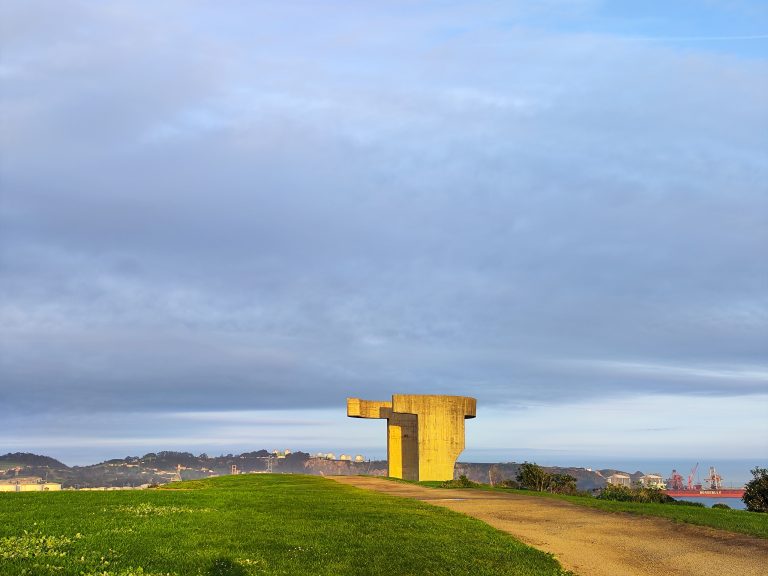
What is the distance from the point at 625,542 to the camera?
17047 mm

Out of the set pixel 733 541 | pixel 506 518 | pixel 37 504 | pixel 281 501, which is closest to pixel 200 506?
pixel 281 501

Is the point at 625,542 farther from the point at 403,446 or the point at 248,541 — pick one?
the point at 403,446

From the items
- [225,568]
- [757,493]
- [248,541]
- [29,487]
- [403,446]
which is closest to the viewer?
[225,568]

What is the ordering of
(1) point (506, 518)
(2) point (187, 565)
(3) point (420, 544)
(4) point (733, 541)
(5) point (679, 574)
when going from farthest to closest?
(1) point (506, 518), (4) point (733, 541), (3) point (420, 544), (5) point (679, 574), (2) point (187, 565)

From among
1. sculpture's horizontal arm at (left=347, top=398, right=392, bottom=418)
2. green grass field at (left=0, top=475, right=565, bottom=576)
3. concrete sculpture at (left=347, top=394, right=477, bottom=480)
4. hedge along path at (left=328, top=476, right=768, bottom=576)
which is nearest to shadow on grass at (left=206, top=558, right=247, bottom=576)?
green grass field at (left=0, top=475, right=565, bottom=576)

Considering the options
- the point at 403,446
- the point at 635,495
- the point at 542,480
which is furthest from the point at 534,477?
the point at 403,446

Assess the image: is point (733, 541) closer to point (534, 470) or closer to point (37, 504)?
point (37, 504)

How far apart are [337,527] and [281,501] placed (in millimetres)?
7910

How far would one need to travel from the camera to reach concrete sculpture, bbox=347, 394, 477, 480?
5400 cm

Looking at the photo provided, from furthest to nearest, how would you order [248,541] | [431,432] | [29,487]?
[431,432] → [29,487] → [248,541]

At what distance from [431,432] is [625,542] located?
38.1m

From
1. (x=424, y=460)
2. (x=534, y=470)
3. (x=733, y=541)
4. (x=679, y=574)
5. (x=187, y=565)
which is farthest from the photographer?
(x=424, y=460)

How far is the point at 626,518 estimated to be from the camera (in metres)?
21.6

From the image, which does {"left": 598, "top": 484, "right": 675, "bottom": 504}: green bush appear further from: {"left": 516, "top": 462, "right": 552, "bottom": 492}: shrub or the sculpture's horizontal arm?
the sculpture's horizontal arm
